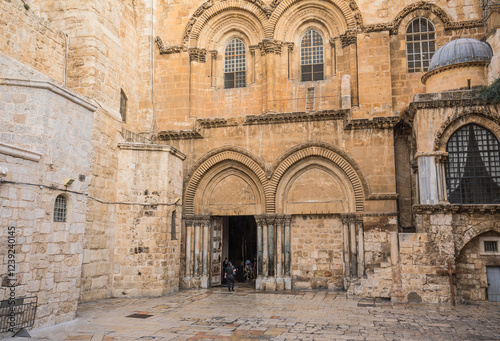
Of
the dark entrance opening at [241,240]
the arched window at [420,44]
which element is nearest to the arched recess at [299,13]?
the arched window at [420,44]

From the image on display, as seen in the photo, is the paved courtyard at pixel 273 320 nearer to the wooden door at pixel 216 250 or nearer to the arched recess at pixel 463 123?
the wooden door at pixel 216 250

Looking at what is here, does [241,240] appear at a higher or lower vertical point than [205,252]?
higher

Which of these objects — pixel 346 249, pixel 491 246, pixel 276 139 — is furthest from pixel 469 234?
pixel 276 139

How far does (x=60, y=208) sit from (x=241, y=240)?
13987mm

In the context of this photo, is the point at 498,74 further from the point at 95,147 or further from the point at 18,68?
the point at 18,68

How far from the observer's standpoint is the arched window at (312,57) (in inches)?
754

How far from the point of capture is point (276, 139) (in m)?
18.5

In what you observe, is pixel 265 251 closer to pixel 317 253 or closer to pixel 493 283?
pixel 317 253

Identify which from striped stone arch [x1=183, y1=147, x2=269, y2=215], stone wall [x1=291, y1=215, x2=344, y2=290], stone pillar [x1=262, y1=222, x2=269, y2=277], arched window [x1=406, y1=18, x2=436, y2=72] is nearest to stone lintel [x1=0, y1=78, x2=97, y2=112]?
striped stone arch [x1=183, y1=147, x2=269, y2=215]

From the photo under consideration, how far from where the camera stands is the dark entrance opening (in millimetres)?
23531

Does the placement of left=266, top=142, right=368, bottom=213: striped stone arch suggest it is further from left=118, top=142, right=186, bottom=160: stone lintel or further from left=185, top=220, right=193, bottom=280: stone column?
left=118, top=142, right=186, bottom=160: stone lintel

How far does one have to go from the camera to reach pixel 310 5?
63.0ft

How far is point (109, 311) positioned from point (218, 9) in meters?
13.4

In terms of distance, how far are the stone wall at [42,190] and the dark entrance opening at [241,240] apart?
1205cm
